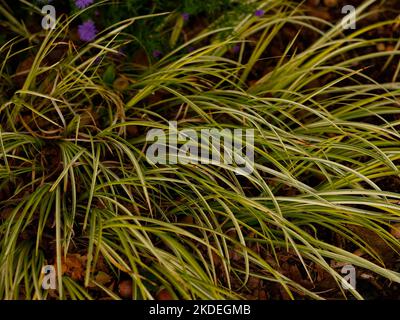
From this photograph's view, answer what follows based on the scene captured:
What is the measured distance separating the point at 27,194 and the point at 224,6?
1.12 m

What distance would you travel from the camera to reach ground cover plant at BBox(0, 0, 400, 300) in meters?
1.86

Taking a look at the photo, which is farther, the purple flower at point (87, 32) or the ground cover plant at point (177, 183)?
the purple flower at point (87, 32)

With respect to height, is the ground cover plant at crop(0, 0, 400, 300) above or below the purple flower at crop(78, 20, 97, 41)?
below

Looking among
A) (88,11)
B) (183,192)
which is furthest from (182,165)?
(88,11)

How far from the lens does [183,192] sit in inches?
81.0

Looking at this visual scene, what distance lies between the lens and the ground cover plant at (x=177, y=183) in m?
1.86

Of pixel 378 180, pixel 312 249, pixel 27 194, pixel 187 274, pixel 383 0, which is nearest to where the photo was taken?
pixel 187 274

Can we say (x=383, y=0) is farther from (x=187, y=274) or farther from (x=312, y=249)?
(x=187, y=274)

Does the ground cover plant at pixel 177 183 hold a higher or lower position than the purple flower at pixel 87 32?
lower

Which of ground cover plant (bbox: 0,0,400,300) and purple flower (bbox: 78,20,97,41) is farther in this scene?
purple flower (bbox: 78,20,97,41)

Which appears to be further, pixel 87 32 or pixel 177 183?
pixel 87 32

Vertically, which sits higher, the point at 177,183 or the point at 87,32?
the point at 87,32

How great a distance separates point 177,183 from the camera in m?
2.13

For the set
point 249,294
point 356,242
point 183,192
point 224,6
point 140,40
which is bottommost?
point 249,294
